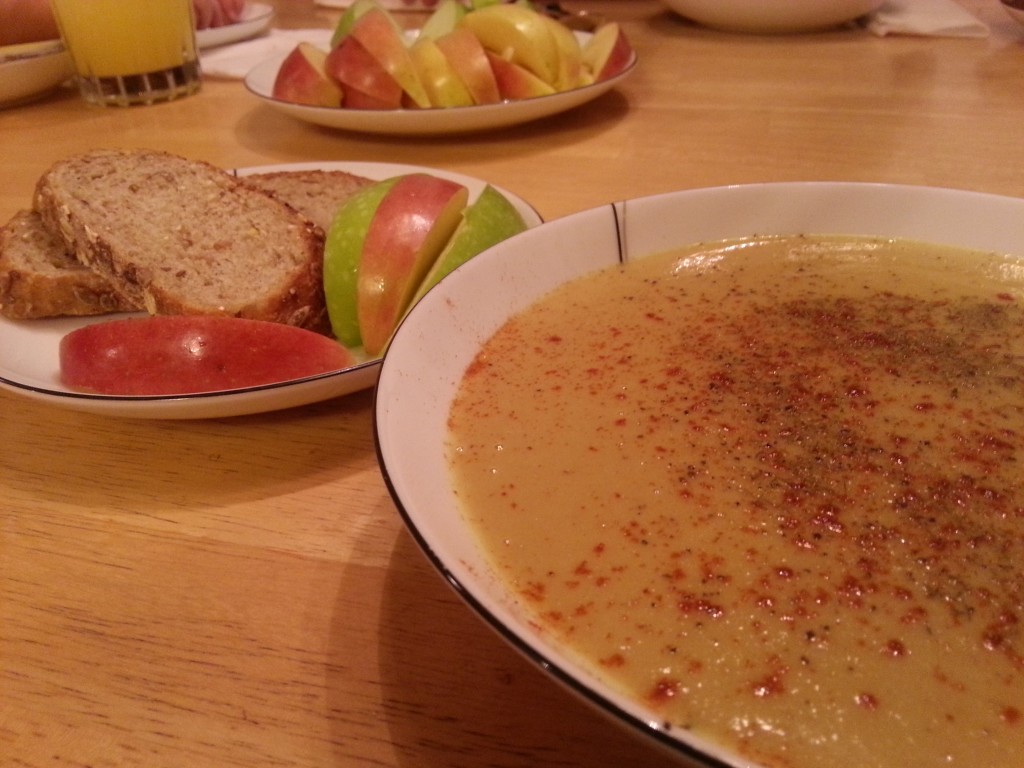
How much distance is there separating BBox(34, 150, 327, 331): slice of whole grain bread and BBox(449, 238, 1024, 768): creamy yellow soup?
421mm

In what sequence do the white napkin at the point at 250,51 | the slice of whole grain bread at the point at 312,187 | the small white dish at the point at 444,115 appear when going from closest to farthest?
the slice of whole grain bread at the point at 312,187
the small white dish at the point at 444,115
the white napkin at the point at 250,51

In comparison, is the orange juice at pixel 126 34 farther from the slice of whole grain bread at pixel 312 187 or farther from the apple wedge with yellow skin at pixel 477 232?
the apple wedge with yellow skin at pixel 477 232

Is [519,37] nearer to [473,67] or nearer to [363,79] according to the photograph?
[473,67]

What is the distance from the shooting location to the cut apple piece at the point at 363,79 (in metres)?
1.73

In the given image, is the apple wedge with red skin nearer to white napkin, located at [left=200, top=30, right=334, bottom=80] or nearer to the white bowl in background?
white napkin, located at [left=200, top=30, right=334, bottom=80]

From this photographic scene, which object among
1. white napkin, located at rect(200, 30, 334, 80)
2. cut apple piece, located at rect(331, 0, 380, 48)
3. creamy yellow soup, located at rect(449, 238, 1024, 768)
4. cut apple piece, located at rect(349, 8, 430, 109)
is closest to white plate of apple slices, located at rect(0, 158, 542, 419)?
creamy yellow soup, located at rect(449, 238, 1024, 768)

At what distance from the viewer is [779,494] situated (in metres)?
0.60

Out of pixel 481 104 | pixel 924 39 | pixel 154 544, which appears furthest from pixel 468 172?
pixel 924 39

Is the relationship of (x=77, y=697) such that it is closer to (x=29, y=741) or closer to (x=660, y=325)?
(x=29, y=741)

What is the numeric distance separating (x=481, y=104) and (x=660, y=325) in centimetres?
104

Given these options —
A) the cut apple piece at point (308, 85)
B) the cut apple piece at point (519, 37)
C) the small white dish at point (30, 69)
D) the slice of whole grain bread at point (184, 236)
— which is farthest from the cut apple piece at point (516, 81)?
the small white dish at point (30, 69)

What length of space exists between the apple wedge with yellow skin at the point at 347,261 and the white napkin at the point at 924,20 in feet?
6.80

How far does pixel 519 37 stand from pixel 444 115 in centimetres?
31

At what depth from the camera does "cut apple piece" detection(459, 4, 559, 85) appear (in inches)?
70.4
